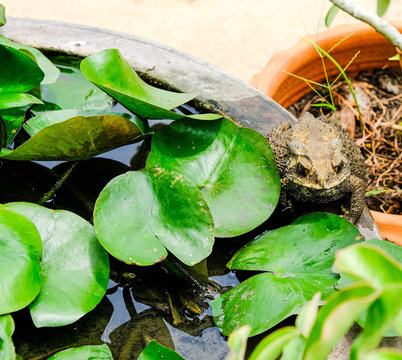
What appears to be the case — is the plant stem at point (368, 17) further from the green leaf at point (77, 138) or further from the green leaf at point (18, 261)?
the green leaf at point (18, 261)

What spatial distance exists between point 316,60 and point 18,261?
144 cm

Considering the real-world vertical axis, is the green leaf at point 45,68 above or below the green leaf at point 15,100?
above

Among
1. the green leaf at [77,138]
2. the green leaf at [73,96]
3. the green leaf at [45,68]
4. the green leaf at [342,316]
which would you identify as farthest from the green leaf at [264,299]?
the green leaf at [45,68]

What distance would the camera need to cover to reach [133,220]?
99 cm

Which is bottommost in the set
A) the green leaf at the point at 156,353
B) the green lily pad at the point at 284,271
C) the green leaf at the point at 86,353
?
the green leaf at the point at 86,353

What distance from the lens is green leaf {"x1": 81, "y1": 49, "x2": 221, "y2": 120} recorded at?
1.08 m

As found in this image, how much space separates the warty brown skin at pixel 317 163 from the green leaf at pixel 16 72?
2.15 ft

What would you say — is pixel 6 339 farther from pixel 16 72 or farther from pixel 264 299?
pixel 16 72

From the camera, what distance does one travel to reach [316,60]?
187 centimetres

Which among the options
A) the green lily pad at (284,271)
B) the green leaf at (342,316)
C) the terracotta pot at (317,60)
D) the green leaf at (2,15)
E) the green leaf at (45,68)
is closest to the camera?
the green leaf at (342,316)

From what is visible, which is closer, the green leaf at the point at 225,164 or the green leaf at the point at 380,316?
the green leaf at the point at 380,316

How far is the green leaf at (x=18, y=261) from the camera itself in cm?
86

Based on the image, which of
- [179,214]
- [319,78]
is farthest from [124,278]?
[319,78]

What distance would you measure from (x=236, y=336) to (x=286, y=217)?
0.70 metres
